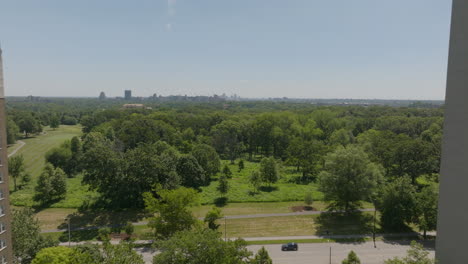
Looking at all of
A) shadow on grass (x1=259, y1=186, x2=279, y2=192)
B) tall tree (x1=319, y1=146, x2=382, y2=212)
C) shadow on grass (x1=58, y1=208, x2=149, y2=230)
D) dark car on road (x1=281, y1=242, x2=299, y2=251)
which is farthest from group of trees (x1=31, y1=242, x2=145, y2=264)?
shadow on grass (x1=259, y1=186, x2=279, y2=192)

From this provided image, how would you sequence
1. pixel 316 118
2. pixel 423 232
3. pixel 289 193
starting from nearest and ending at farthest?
pixel 423 232, pixel 289 193, pixel 316 118

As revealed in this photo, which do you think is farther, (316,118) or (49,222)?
(316,118)

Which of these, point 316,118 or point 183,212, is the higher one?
point 316,118

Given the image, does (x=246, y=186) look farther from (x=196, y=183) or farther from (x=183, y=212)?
(x=183, y=212)

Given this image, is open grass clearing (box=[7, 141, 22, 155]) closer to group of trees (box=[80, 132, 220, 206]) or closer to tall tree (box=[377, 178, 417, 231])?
group of trees (box=[80, 132, 220, 206])

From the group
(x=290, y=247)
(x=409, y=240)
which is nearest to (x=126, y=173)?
(x=290, y=247)

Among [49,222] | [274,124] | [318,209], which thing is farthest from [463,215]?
[274,124]

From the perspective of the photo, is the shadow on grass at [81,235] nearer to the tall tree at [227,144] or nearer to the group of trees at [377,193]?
the group of trees at [377,193]
